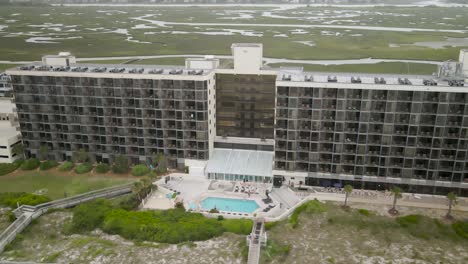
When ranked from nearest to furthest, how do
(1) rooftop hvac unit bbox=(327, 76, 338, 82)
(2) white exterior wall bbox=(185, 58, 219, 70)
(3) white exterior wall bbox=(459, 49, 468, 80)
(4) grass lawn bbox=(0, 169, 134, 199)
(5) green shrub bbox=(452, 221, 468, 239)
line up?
1. (5) green shrub bbox=(452, 221, 468, 239)
2. (1) rooftop hvac unit bbox=(327, 76, 338, 82)
3. (4) grass lawn bbox=(0, 169, 134, 199)
4. (3) white exterior wall bbox=(459, 49, 468, 80)
5. (2) white exterior wall bbox=(185, 58, 219, 70)

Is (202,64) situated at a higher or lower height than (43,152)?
higher

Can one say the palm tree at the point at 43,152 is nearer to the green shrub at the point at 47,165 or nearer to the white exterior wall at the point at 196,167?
the green shrub at the point at 47,165

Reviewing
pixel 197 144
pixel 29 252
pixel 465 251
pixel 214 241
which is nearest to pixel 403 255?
pixel 465 251

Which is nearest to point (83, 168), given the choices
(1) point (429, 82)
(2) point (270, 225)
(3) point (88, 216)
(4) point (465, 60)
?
(3) point (88, 216)

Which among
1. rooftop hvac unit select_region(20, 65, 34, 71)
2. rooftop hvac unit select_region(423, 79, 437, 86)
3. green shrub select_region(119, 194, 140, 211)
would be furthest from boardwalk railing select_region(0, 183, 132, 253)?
rooftop hvac unit select_region(423, 79, 437, 86)

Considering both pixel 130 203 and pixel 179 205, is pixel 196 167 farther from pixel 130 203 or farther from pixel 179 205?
pixel 130 203

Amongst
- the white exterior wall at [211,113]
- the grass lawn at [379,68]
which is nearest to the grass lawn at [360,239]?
the white exterior wall at [211,113]

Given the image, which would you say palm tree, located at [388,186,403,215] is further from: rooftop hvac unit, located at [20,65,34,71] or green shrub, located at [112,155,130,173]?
rooftop hvac unit, located at [20,65,34,71]
